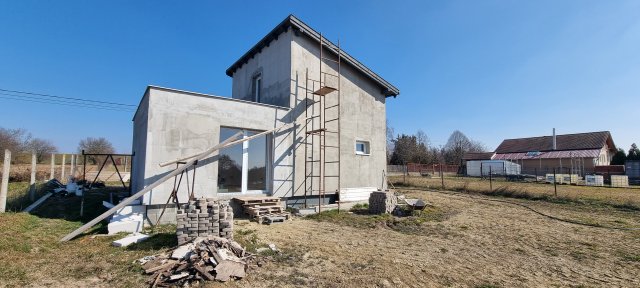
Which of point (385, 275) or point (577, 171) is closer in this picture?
point (385, 275)

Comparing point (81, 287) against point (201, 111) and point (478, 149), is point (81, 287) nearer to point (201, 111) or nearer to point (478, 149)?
point (201, 111)

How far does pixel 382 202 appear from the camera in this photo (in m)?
10.8

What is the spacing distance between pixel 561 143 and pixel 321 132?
47.9m

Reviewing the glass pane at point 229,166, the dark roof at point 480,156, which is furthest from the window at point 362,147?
the dark roof at point 480,156

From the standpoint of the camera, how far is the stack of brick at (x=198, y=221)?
5.74m

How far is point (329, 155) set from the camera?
11648 mm

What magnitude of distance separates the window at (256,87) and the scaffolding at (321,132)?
2716 mm

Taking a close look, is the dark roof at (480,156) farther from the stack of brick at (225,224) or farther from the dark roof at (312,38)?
the stack of brick at (225,224)

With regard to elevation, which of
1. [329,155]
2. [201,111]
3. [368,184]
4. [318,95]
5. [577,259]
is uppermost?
[318,95]

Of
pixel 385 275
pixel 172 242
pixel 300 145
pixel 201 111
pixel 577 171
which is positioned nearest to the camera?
pixel 385 275

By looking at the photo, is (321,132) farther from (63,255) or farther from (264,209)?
(63,255)

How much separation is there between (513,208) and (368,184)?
643cm

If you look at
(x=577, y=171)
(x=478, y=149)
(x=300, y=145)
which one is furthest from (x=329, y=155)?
(x=478, y=149)

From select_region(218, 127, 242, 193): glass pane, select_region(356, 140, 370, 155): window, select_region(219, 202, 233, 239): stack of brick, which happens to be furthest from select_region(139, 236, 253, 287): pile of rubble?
select_region(356, 140, 370, 155): window
